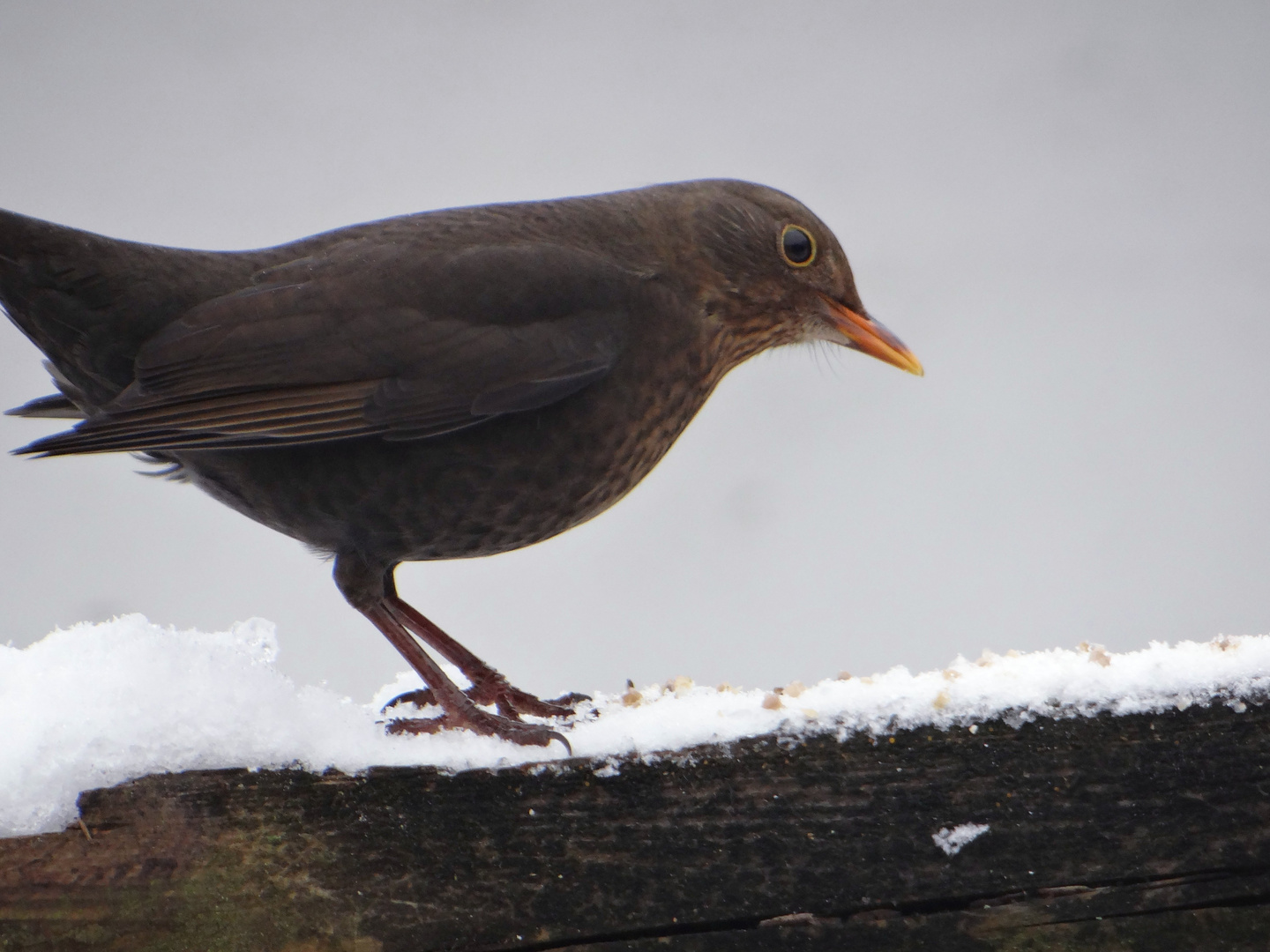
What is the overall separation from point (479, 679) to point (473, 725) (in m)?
0.50

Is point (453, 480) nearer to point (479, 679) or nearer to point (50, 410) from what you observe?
point (479, 679)

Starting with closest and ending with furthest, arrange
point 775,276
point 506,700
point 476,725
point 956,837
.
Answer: point 956,837 → point 476,725 → point 506,700 → point 775,276

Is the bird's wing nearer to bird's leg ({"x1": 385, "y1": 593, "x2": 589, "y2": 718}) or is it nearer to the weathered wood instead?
bird's leg ({"x1": 385, "y1": 593, "x2": 589, "y2": 718})

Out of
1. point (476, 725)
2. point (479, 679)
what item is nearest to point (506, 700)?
point (479, 679)

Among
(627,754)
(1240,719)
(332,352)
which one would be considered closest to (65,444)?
(332,352)

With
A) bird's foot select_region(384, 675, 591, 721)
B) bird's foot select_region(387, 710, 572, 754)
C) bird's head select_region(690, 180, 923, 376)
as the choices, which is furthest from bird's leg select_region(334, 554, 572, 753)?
bird's head select_region(690, 180, 923, 376)

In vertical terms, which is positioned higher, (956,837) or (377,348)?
(377,348)

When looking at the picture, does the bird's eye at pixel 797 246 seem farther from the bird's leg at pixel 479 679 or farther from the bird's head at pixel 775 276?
the bird's leg at pixel 479 679

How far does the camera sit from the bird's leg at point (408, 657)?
6.92 ft

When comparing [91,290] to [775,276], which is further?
[775,276]

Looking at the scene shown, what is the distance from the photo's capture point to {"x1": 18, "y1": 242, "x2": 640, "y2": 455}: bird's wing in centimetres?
222

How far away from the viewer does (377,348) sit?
2316 mm

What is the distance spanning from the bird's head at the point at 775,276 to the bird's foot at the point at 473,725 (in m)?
1.06

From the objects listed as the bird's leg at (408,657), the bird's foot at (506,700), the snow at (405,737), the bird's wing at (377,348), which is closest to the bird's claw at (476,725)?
the bird's leg at (408,657)
